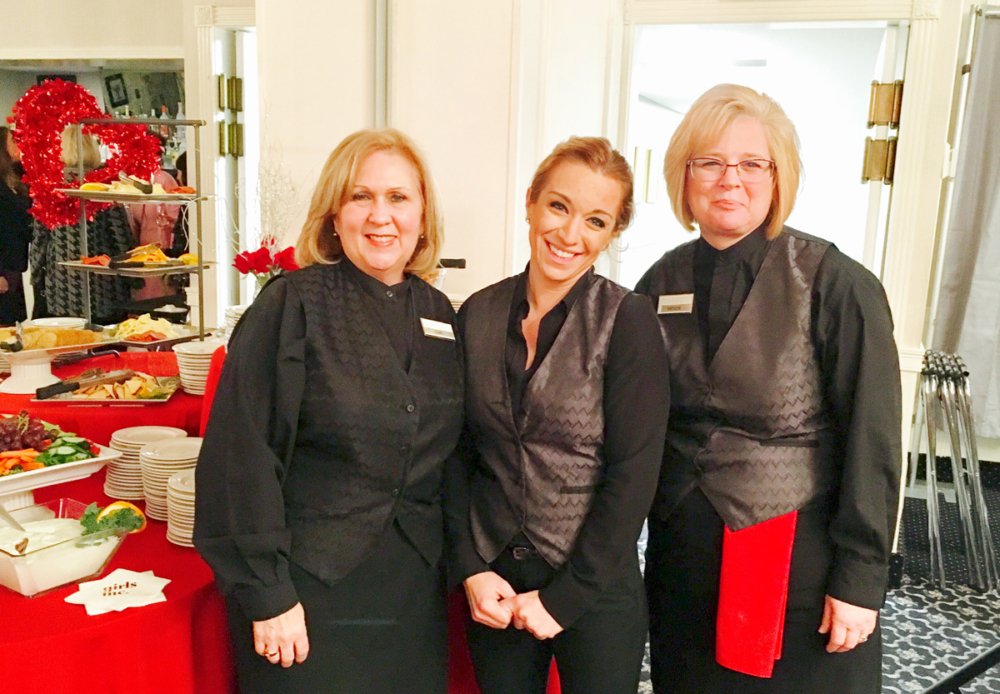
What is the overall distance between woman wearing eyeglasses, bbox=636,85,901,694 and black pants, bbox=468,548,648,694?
6.2 inches

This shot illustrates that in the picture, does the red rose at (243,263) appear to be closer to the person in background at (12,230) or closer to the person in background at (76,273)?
the person in background at (76,273)

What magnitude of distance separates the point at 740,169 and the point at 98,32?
3294mm

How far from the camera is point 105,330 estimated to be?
2.94 metres

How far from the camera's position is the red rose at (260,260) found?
7.10 ft

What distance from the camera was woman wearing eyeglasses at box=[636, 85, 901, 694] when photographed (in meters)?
1.34

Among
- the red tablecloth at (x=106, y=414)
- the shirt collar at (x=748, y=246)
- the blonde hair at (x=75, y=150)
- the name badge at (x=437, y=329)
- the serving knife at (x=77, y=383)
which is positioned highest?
the blonde hair at (x=75, y=150)

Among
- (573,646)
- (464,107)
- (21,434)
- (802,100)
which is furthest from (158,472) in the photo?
(802,100)

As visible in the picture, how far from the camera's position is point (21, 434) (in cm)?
175

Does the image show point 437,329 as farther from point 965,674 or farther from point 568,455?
point 965,674

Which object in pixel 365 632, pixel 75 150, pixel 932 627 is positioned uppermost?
pixel 75 150

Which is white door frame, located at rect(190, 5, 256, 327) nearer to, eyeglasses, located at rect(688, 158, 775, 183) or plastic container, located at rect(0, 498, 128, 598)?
plastic container, located at rect(0, 498, 128, 598)

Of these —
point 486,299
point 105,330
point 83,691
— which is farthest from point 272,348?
point 105,330

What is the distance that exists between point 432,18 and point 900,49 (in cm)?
177

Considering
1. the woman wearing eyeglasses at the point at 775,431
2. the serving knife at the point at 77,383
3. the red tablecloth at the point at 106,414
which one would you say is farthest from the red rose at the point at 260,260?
the woman wearing eyeglasses at the point at 775,431
